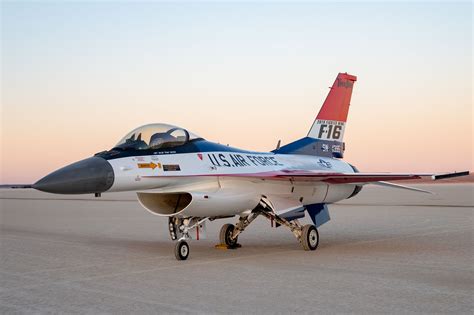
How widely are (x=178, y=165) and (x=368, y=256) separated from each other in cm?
362

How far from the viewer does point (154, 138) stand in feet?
33.8

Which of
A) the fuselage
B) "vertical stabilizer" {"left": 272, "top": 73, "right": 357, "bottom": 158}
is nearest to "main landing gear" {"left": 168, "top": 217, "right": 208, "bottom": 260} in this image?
the fuselage

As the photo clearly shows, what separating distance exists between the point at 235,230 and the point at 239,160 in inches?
59.6

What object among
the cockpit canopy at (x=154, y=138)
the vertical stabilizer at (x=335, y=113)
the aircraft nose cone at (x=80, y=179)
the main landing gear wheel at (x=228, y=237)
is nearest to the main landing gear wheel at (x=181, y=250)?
the aircraft nose cone at (x=80, y=179)

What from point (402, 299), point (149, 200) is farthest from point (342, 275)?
point (149, 200)

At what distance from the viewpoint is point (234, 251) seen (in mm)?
11477

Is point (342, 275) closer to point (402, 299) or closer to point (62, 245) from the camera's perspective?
point (402, 299)

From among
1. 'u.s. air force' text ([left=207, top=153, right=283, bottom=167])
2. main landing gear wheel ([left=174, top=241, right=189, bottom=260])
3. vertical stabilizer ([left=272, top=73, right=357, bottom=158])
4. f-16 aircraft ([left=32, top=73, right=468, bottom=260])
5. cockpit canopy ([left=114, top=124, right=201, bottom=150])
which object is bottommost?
main landing gear wheel ([left=174, top=241, right=189, bottom=260])

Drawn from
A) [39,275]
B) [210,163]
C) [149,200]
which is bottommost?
[39,275]

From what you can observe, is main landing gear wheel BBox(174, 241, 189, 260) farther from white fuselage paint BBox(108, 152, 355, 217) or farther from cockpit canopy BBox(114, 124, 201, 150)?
cockpit canopy BBox(114, 124, 201, 150)

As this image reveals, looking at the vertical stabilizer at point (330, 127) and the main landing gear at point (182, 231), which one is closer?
the main landing gear at point (182, 231)

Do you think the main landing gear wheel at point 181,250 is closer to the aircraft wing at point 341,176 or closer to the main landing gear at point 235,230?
the main landing gear at point 235,230

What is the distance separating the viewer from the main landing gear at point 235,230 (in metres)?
10.1

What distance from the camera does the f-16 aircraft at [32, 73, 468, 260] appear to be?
374 inches
